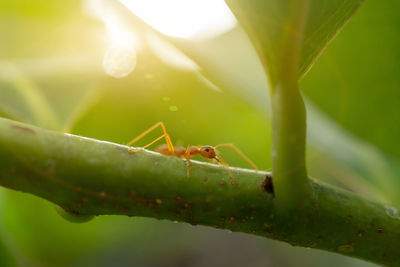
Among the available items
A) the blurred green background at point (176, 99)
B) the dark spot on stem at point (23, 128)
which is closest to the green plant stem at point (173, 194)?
the dark spot on stem at point (23, 128)

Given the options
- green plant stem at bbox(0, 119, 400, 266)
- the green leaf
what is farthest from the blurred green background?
the green leaf

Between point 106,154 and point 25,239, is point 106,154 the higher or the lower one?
the higher one

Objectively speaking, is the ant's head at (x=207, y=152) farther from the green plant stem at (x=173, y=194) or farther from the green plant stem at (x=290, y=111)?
the green plant stem at (x=290, y=111)

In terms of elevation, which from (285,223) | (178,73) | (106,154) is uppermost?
(106,154)

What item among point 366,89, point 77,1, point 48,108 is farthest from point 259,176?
point 77,1

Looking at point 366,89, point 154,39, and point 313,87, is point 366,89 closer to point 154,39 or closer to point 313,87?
point 313,87

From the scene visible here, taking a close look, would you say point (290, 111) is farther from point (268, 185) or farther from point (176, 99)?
point (176, 99)
